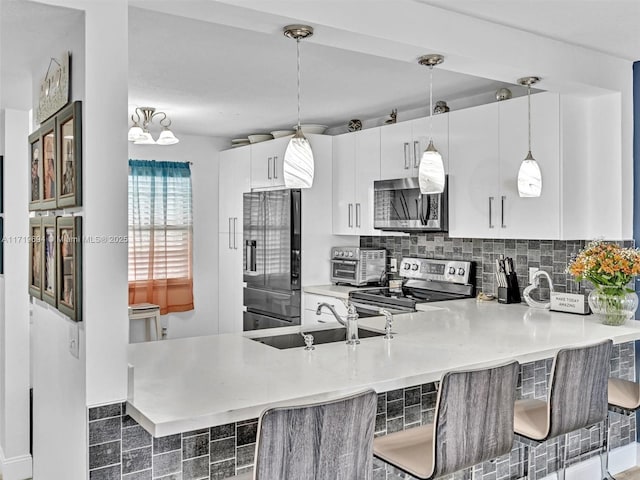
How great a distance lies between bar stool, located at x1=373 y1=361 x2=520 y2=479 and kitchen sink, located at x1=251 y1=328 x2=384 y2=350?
2.36 ft

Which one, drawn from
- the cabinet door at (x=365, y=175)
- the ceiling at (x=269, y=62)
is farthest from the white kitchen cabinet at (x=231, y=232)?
the cabinet door at (x=365, y=175)

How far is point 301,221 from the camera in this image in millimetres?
4930

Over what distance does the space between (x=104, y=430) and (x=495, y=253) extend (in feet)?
10.1

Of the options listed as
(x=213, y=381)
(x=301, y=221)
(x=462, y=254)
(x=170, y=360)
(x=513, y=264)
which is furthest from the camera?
(x=301, y=221)

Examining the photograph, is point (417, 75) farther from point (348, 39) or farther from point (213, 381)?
point (213, 381)

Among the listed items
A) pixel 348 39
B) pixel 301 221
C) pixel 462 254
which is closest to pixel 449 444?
pixel 348 39

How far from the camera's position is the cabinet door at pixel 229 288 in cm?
572

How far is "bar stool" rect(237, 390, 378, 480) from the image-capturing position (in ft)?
5.20

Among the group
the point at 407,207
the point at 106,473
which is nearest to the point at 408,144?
the point at 407,207

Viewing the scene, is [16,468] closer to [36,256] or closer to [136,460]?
[36,256]

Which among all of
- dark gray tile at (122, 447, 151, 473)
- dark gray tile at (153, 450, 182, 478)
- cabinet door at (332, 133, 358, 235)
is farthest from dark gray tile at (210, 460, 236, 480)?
cabinet door at (332, 133, 358, 235)

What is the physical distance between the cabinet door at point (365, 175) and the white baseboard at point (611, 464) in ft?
7.27

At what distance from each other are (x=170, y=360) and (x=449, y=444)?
45.3 inches

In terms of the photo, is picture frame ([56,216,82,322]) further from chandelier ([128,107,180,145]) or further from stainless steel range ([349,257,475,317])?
stainless steel range ([349,257,475,317])
